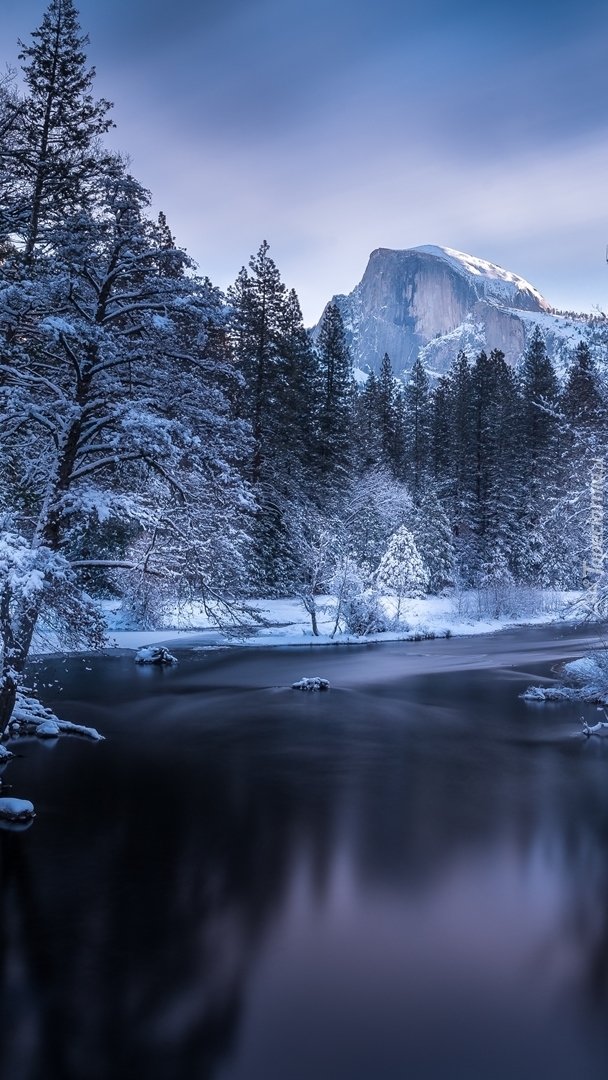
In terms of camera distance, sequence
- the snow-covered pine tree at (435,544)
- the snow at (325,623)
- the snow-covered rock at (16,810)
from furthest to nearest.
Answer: the snow-covered pine tree at (435,544)
the snow at (325,623)
the snow-covered rock at (16,810)

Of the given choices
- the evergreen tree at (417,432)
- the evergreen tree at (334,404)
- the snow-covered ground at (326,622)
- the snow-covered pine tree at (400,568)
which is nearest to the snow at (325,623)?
the snow-covered ground at (326,622)

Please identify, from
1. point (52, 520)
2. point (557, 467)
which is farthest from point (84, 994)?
point (557, 467)

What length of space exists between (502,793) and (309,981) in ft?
22.5

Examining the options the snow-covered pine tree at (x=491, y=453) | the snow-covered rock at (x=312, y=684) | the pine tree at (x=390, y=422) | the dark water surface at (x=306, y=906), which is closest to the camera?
the dark water surface at (x=306, y=906)

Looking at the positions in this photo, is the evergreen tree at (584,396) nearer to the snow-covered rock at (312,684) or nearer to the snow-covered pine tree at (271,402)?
the snow-covered rock at (312,684)

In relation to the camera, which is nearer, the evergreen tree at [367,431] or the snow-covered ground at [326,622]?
the snow-covered ground at [326,622]

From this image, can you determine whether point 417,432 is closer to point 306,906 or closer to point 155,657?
point 155,657

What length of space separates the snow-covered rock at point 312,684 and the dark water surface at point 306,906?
5.00 metres

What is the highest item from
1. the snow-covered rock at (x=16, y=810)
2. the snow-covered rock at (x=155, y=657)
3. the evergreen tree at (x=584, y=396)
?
the evergreen tree at (x=584, y=396)

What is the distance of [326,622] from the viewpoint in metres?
34.7

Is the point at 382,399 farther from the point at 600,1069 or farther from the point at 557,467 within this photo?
the point at 600,1069

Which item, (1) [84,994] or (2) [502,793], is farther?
(2) [502,793]

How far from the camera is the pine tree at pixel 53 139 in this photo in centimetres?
1455

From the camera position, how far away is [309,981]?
22.1 feet
